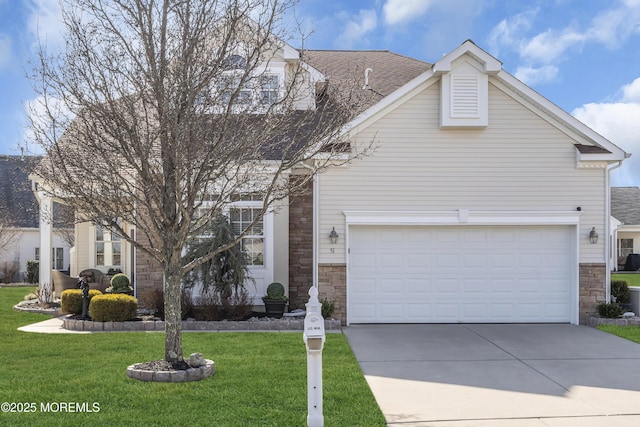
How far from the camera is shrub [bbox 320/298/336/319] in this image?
482 inches

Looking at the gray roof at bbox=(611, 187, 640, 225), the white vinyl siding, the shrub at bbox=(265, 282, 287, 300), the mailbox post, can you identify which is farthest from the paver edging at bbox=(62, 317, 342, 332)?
the gray roof at bbox=(611, 187, 640, 225)

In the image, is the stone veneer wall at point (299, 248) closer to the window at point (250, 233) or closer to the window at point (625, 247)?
the window at point (250, 233)

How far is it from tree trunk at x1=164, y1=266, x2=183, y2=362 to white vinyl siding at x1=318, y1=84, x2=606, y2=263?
569 centimetres

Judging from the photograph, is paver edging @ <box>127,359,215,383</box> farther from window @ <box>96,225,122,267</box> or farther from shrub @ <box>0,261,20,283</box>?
shrub @ <box>0,261,20,283</box>

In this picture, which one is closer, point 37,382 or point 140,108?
point 37,382

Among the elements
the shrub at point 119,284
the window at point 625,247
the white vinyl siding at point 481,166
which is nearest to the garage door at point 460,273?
the white vinyl siding at point 481,166

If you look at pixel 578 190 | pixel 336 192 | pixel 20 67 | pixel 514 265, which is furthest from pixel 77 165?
pixel 578 190

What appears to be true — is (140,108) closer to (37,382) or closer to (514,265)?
(37,382)

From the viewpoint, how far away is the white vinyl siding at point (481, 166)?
12.8 metres

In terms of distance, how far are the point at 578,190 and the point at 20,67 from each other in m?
11.1

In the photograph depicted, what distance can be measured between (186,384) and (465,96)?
8.40m

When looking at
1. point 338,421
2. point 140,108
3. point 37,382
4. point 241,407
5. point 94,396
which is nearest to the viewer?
point 338,421

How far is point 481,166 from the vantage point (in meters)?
12.9

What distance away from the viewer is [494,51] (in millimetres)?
13211
